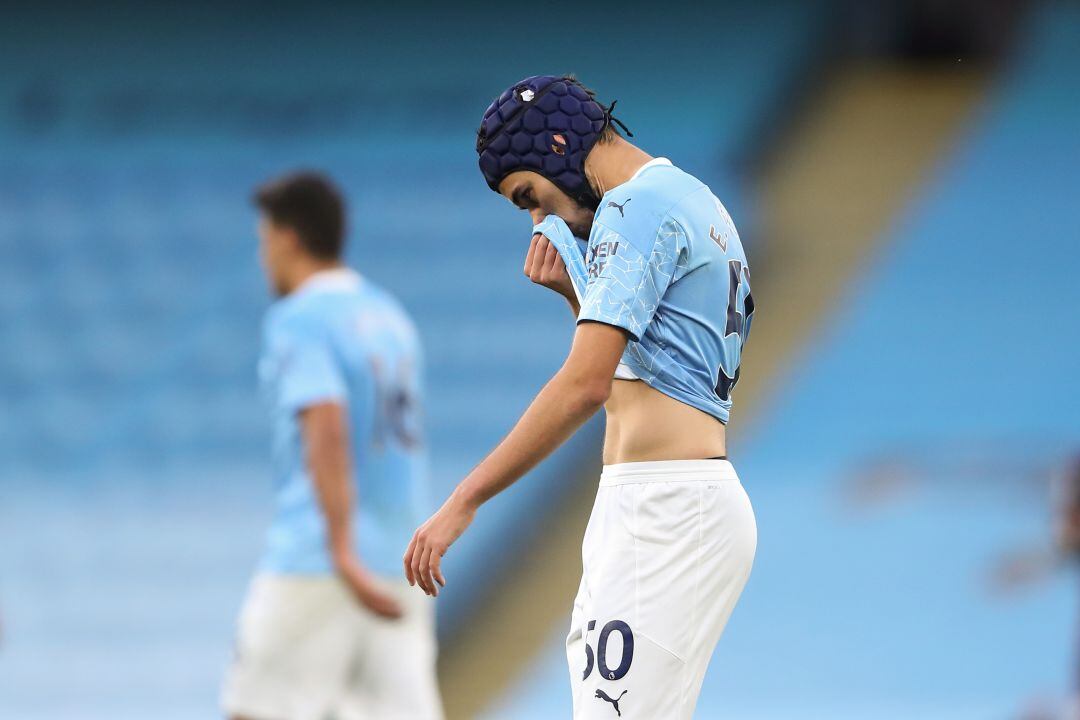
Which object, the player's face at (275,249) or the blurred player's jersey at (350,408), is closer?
the blurred player's jersey at (350,408)

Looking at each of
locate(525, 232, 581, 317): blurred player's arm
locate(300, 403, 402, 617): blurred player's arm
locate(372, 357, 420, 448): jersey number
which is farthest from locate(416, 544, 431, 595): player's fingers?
locate(372, 357, 420, 448): jersey number

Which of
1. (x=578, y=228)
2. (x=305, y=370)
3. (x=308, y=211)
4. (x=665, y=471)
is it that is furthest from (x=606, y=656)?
(x=308, y=211)

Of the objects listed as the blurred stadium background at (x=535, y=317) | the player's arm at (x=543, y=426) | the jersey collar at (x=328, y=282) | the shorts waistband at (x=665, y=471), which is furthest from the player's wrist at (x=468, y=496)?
the blurred stadium background at (x=535, y=317)

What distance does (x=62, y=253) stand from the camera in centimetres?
1092

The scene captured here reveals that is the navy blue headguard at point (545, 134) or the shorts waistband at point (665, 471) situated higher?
the navy blue headguard at point (545, 134)

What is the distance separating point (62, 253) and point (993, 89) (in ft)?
21.7

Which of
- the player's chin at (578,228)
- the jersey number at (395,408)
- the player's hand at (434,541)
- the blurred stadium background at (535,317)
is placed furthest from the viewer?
the blurred stadium background at (535,317)

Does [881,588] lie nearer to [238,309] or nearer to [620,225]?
[238,309]

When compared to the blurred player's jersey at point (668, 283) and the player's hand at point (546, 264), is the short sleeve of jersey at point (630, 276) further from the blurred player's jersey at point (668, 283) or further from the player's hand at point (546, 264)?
the player's hand at point (546, 264)

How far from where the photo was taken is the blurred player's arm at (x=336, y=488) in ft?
16.0

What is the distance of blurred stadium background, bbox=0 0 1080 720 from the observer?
9320mm

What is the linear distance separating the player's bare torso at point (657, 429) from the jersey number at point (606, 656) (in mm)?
331

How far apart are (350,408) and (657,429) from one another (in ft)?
7.34

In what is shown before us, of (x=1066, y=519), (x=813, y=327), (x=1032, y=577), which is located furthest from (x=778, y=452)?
(x=1066, y=519)
